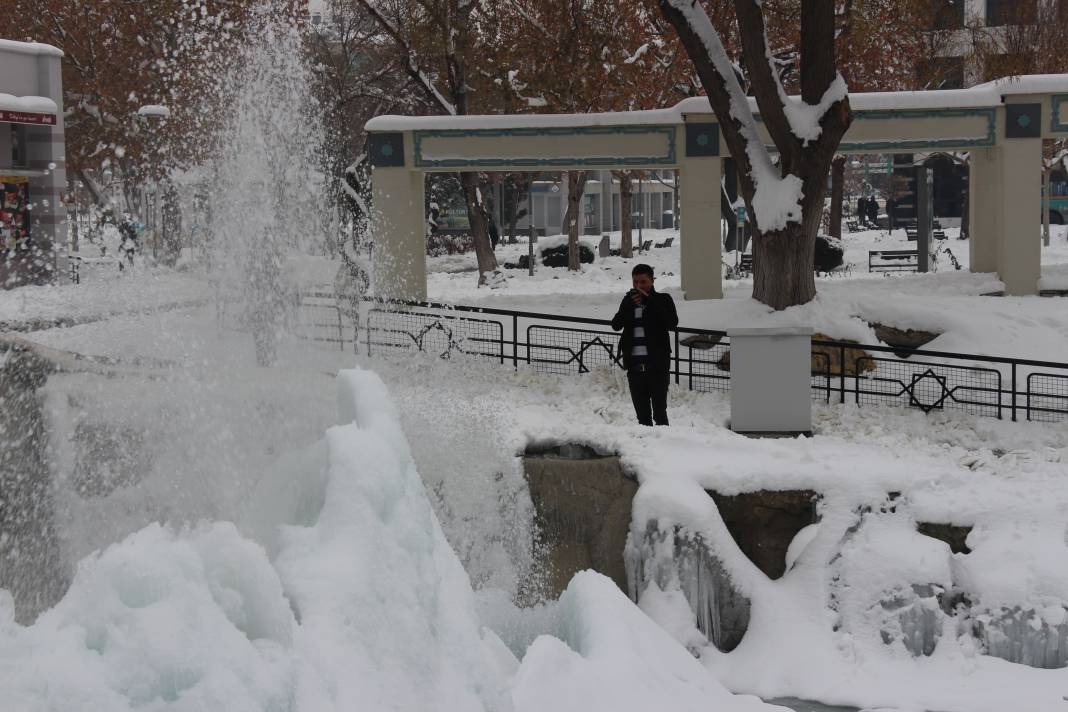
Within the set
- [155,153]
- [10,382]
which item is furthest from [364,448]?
[155,153]

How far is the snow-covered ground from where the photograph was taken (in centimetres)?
454

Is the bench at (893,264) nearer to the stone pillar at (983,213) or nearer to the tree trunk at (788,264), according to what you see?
the stone pillar at (983,213)

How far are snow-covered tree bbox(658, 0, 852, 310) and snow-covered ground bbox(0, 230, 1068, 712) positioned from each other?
685 mm

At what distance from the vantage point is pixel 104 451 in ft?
40.6

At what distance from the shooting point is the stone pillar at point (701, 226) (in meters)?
20.1

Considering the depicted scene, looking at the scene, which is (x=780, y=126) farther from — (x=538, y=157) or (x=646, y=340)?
(x=646, y=340)

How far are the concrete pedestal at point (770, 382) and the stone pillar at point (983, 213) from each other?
1065 cm

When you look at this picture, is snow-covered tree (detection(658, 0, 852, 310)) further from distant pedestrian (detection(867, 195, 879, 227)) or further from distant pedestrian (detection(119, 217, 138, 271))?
distant pedestrian (detection(867, 195, 879, 227))

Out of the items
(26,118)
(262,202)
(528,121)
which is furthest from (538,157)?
(26,118)

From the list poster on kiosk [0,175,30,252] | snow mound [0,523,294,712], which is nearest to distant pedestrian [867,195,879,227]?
poster on kiosk [0,175,30,252]

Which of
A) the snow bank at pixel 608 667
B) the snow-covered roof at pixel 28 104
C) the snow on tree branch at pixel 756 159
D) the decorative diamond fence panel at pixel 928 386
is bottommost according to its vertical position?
the snow bank at pixel 608 667

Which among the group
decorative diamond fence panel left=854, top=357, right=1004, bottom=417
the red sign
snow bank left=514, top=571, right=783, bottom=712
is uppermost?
the red sign

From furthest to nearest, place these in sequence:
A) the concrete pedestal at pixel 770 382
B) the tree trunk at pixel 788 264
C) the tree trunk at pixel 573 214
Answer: the tree trunk at pixel 573 214, the tree trunk at pixel 788 264, the concrete pedestal at pixel 770 382

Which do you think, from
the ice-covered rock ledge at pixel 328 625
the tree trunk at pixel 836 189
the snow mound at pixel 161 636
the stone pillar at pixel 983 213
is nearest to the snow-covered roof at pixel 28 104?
the tree trunk at pixel 836 189
